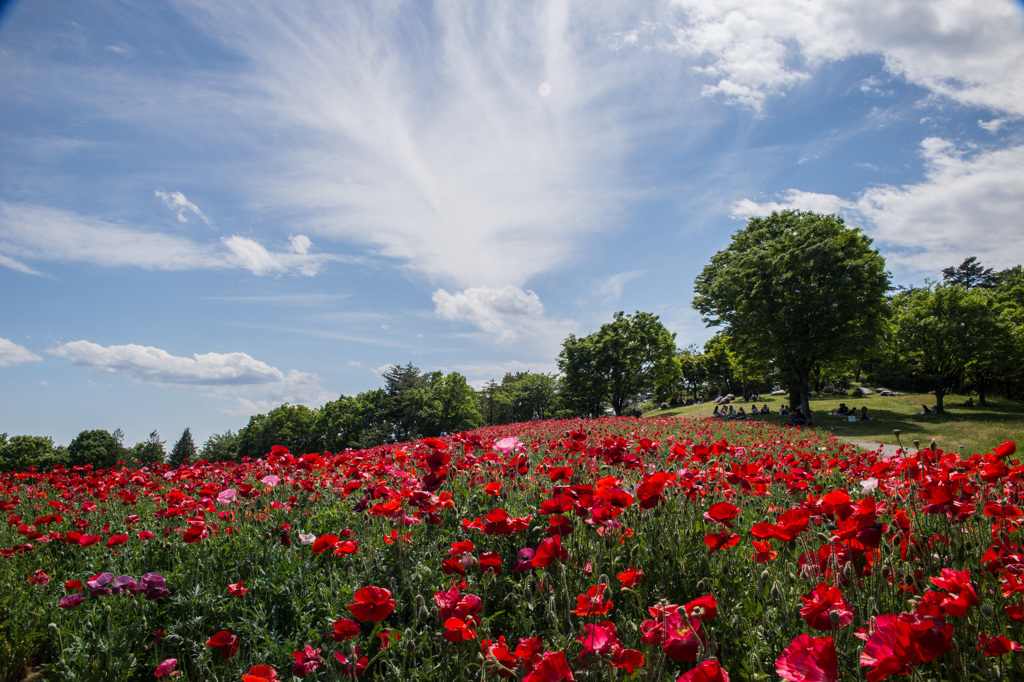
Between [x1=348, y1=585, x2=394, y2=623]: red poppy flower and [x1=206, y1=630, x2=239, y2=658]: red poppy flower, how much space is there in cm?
74

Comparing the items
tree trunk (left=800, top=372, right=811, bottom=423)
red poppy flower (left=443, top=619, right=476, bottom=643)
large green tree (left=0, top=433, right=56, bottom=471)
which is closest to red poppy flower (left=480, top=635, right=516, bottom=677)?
red poppy flower (left=443, top=619, right=476, bottom=643)

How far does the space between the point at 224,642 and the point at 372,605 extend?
32.9 inches

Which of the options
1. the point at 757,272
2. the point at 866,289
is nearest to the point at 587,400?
the point at 757,272

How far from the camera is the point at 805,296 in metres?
25.3

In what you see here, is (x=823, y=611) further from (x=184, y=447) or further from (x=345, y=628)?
(x=184, y=447)

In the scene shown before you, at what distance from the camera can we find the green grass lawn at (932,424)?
16203 millimetres

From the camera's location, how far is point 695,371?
7056cm

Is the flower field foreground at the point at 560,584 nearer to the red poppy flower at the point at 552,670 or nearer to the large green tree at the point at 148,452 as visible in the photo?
the red poppy flower at the point at 552,670

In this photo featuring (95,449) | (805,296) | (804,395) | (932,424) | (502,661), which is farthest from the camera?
(95,449)

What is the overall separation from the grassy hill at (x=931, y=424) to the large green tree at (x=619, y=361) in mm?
11149

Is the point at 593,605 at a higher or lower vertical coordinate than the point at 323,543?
lower

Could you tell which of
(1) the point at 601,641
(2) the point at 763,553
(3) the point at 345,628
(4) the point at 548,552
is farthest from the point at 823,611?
(3) the point at 345,628

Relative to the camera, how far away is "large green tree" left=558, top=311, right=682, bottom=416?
147 ft

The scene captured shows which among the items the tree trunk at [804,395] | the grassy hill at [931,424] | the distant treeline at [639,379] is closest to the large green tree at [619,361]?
the distant treeline at [639,379]
